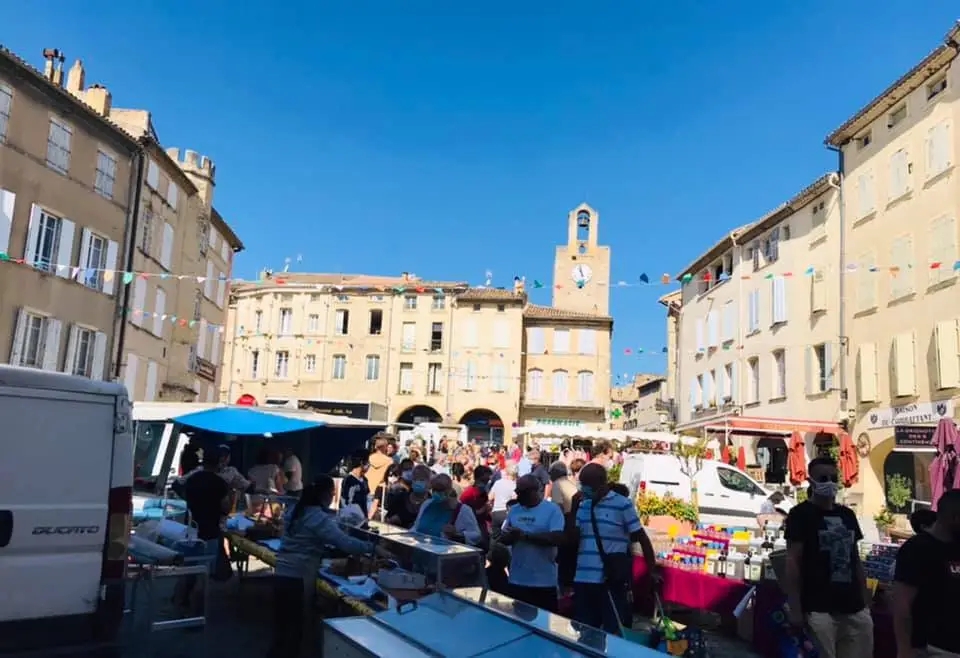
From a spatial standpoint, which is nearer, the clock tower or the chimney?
the chimney

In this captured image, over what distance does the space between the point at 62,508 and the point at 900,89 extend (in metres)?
22.0

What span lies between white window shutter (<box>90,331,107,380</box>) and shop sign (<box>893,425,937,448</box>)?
2051cm

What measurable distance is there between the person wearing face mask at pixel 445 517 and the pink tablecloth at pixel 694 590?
6.44 ft

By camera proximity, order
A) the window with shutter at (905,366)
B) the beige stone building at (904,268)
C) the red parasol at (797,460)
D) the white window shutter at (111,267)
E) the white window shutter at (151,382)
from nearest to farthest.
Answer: the red parasol at (797,460) → the beige stone building at (904,268) → the window with shutter at (905,366) → the white window shutter at (111,267) → the white window shutter at (151,382)

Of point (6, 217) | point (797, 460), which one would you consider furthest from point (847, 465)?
point (6, 217)

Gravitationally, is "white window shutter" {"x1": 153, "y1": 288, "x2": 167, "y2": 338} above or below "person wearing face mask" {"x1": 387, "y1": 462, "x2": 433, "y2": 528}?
above

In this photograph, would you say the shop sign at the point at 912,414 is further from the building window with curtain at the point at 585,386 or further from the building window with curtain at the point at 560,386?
the building window with curtain at the point at 560,386

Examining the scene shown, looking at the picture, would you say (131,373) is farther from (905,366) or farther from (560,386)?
(560,386)

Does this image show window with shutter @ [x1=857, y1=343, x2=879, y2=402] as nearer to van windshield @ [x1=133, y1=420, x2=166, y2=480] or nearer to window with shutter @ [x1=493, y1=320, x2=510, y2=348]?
van windshield @ [x1=133, y1=420, x2=166, y2=480]

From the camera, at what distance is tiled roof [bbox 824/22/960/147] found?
18719mm

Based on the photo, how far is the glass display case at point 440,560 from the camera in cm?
576

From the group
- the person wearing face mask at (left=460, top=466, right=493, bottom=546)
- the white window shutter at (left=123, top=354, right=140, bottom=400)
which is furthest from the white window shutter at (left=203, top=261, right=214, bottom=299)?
the person wearing face mask at (left=460, top=466, right=493, bottom=546)

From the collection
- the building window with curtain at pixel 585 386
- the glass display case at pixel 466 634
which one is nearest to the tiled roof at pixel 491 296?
the building window with curtain at pixel 585 386

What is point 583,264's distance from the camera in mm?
50906
